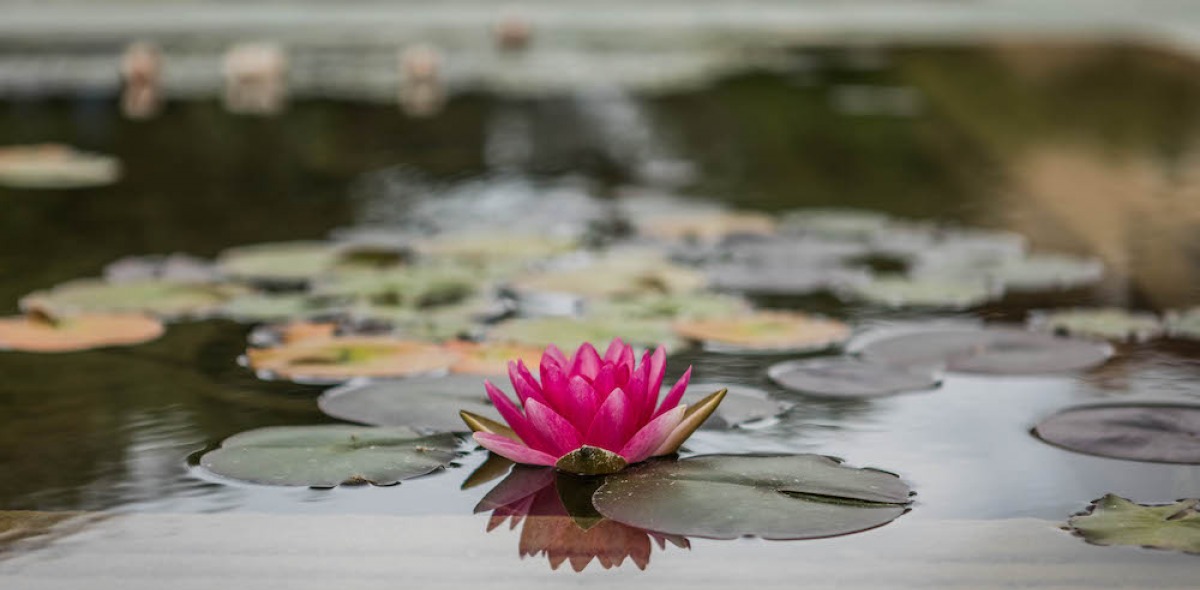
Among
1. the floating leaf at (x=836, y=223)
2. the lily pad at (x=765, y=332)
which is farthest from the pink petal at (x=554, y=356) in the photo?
the floating leaf at (x=836, y=223)

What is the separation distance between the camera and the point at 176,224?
4051 mm

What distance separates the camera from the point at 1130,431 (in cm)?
221

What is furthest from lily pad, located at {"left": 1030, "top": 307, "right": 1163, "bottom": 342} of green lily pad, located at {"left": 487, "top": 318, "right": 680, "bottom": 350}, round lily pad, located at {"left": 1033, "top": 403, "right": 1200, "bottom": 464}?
green lily pad, located at {"left": 487, "top": 318, "right": 680, "bottom": 350}

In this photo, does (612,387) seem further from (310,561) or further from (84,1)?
(84,1)

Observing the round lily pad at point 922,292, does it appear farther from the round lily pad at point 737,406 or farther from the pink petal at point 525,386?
the pink petal at point 525,386

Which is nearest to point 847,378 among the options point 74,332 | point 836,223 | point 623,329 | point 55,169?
point 623,329

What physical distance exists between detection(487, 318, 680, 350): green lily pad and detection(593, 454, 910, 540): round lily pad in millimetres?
697

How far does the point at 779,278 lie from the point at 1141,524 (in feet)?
5.12

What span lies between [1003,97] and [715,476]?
206 inches

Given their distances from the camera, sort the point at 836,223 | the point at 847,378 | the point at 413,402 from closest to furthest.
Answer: the point at 413,402
the point at 847,378
the point at 836,223

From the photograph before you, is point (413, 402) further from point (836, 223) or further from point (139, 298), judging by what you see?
point (836, 223)

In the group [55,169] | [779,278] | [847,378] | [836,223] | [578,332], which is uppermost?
[55,169]

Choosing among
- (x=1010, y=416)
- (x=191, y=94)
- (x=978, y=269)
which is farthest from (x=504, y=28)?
(x=1010, y=416)

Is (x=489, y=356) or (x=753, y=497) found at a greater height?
(x=489, y=356)
